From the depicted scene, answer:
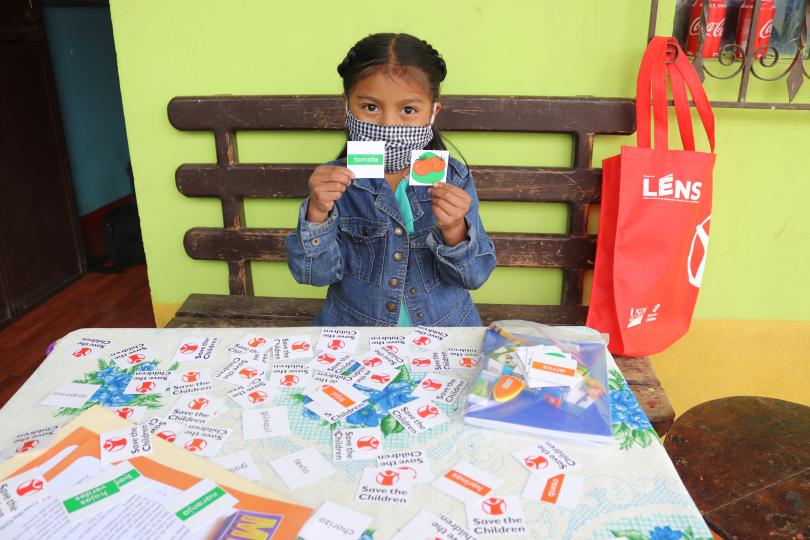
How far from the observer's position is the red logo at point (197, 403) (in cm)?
98

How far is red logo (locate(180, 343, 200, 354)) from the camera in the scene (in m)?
1.15

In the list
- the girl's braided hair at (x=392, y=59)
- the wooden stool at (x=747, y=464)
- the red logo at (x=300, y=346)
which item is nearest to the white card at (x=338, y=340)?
the red logo at (x=300, y=346)

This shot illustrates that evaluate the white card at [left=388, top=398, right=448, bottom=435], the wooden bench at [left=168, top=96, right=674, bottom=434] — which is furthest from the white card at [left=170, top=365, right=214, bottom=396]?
the wooden bench at [left=168, top=96, right=674, bottom=434]

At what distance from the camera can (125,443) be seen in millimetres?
874

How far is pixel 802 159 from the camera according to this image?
78.8 inches

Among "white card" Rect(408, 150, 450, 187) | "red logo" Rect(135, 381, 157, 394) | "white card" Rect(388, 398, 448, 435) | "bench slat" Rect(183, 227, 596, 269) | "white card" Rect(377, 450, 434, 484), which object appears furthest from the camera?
"bench slat" Rect(183, 227, 596, 269)

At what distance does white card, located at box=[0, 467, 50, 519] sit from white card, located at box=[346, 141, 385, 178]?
75 cm

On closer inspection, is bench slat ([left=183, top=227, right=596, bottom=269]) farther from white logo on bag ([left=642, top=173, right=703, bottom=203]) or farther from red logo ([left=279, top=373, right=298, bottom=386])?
red logo ([left=279, top=373, right=298, bottom=386])

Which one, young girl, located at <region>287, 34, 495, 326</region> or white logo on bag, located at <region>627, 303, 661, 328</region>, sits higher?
young girl, located at <region>287, 34, 495, 326</region>

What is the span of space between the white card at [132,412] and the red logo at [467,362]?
0.54 m

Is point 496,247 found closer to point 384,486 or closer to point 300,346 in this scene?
point 300,346

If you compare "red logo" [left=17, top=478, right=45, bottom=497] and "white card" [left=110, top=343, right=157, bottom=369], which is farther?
"white card" [left=110, top=343, right=157, bottom=369]

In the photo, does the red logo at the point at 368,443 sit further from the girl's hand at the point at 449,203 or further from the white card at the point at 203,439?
the girl's hand at the point at 449,203

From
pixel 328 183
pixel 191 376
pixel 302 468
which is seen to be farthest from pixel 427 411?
pixel 328 183
